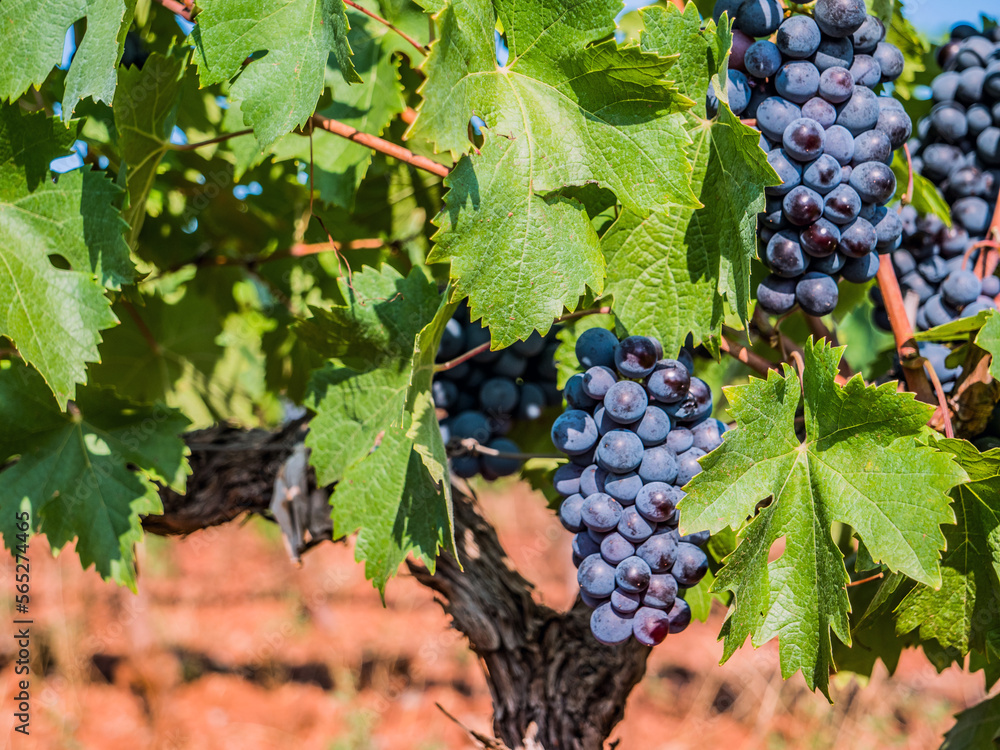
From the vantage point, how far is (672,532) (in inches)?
44.1

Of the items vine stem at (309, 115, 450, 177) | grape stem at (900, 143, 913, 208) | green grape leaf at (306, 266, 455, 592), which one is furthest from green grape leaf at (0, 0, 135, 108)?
grape stem at (900, 143, 913, 208)

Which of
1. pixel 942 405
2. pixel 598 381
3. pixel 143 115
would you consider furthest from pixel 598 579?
pixel 143 115

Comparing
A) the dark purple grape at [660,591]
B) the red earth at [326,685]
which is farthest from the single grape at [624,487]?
the red earth at [326,685]

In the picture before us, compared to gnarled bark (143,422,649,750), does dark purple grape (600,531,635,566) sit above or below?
above

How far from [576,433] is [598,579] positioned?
0.21m

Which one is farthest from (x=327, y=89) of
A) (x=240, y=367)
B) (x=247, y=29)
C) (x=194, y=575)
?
(x=194, y=575)

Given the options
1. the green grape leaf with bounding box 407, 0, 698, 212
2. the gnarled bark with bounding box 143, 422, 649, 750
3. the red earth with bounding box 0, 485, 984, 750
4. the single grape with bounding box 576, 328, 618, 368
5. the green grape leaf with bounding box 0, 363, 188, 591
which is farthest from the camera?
the red earth with bounding box 0, 485, 984, 750

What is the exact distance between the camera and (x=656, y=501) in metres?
1.09

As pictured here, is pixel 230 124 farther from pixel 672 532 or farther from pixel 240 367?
pixel 672 532

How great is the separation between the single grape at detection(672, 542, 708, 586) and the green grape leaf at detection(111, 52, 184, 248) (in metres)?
0.97

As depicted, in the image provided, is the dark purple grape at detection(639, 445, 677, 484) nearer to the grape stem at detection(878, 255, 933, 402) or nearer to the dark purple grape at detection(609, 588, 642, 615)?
the dark purple grape at detection(609, 588, 642, 615)

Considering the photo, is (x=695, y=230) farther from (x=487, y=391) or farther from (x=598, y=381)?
(x=487, y=391)

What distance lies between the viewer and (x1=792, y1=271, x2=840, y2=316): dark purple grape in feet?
3.70

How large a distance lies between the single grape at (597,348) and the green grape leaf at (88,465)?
0.79 m
